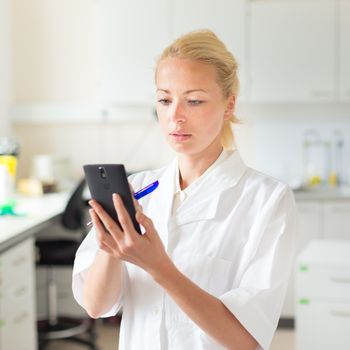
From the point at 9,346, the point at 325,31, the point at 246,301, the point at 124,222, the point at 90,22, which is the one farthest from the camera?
the point at 90,22

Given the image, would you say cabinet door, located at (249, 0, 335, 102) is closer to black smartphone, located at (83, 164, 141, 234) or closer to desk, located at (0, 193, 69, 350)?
desk, located at (0, 193, 69, 350)

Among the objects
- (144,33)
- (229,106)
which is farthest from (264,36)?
(229,106)

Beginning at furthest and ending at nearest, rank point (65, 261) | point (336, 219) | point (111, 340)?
point (336, 219) < point (111, 340) < point (65, 261)

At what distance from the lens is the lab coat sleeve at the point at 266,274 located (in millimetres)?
1184

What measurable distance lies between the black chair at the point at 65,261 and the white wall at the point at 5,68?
3.68 ft

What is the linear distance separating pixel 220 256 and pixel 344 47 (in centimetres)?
323

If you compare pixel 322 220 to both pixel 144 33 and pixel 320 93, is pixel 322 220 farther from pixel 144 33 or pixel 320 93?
pixel 144 33

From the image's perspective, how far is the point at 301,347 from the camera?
2350 mm

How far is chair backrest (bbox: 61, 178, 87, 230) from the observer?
344cm

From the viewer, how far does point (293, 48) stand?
4.18m

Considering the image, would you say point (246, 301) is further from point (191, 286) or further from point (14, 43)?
point (14, 43)

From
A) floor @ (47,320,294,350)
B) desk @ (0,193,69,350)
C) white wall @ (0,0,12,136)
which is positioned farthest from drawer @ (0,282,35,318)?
white wall @ (0,0,12,136)

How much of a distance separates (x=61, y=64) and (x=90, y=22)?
1.16 feet

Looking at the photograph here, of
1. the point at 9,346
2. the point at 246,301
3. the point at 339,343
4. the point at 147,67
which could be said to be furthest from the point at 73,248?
the point at 246,301
